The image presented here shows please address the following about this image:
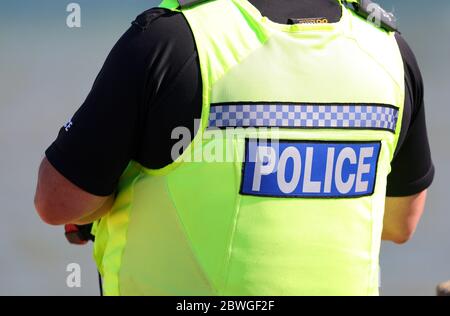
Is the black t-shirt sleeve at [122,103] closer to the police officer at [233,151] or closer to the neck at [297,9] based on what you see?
the police officer at [233,151]

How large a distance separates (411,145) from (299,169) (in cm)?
48

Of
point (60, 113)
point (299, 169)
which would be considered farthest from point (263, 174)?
point (60, 113)

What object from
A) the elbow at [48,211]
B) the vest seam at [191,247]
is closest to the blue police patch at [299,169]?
the vest seam at [191,247]

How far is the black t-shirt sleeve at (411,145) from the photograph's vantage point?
8.10ft

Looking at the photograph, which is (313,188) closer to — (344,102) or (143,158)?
(344,102)

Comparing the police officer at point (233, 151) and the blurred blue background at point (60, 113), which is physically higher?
the police officer at point (233, 151)

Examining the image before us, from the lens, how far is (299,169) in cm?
227

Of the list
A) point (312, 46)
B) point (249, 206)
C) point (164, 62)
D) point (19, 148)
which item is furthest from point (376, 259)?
point (19, 148)

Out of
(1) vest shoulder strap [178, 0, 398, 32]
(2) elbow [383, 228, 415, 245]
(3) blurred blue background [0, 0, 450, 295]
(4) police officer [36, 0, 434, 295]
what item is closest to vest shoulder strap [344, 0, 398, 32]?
(1) vest shoulder strap [178, 0, 398, 32]

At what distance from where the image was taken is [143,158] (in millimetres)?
2293

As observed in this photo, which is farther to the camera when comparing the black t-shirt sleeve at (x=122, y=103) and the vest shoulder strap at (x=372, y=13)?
the vest shoulder strap at (x=372, y=13)

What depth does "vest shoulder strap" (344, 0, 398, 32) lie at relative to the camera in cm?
244

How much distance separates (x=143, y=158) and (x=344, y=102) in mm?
476

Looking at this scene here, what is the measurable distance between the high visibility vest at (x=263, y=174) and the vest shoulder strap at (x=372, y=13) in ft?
0.38
